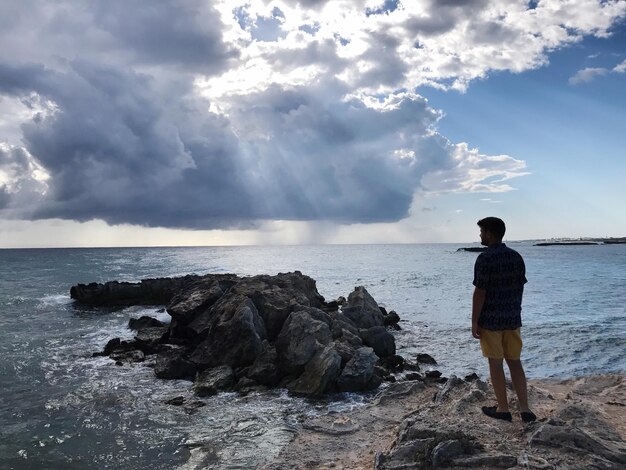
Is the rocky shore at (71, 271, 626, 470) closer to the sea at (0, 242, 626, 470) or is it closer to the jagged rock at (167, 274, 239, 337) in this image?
the jagged rock at (167, 274, 239, 337)

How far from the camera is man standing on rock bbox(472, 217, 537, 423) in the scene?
24.2ft

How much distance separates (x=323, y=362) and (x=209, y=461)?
5.49 m

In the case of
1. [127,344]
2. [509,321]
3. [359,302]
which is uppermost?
[509,321]

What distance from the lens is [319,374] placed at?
13750 mm

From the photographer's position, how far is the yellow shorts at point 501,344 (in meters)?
7.47

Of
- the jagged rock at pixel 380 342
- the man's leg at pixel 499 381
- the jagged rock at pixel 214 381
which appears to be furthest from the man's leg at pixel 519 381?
the jagged rock at pixel 380 342

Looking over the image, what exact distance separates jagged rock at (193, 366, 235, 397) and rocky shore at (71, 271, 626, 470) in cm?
4

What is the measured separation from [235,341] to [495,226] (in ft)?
37.1

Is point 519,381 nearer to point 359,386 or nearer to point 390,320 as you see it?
point 359,386

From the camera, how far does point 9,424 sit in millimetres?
11805

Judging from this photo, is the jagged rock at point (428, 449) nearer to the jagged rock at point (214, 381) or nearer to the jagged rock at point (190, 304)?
the jagged rock at point (214, 381)

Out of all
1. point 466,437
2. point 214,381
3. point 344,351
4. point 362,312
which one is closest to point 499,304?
point 466,437

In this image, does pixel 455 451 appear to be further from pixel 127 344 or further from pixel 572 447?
pixel 127 344

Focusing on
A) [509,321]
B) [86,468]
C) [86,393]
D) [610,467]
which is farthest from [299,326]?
[610,467]
